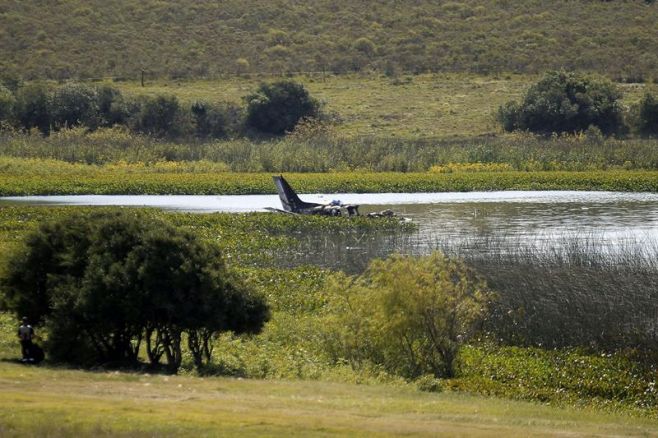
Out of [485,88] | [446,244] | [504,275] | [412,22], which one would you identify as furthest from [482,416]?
[412,22]

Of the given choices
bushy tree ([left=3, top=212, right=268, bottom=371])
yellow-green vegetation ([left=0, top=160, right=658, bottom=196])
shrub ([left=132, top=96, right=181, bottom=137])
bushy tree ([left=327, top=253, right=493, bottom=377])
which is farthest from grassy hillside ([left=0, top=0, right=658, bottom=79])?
bushy tree ([left=3, top=212, right=268, bottom=371])

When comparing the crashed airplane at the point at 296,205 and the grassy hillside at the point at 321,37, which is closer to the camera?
the crashed airplane at the point at 296,205

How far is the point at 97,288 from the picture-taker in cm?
2502

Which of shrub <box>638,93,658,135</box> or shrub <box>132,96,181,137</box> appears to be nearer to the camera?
shrub <box>638,93,658,135</box>

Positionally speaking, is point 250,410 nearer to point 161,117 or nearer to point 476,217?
point 476,217

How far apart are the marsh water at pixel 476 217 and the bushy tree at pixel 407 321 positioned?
454 inches

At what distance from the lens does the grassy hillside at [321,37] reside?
123375 mm

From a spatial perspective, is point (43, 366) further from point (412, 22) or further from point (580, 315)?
point (412, 22)

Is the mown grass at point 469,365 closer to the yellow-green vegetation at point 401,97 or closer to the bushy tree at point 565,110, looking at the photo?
the bushy tree at point 565,110

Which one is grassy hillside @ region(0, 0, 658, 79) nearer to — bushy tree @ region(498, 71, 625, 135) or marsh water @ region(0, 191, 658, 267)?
bushy tree @ region(498, 71, 625, 135)

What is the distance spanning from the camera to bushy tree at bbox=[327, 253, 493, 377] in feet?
89.9

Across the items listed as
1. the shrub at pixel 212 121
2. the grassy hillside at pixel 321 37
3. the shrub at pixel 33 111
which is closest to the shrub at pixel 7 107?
the shrub at pixel 33 111

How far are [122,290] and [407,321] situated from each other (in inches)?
255

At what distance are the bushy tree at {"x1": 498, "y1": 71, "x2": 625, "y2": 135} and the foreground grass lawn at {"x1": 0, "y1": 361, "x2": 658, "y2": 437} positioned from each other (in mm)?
72524
